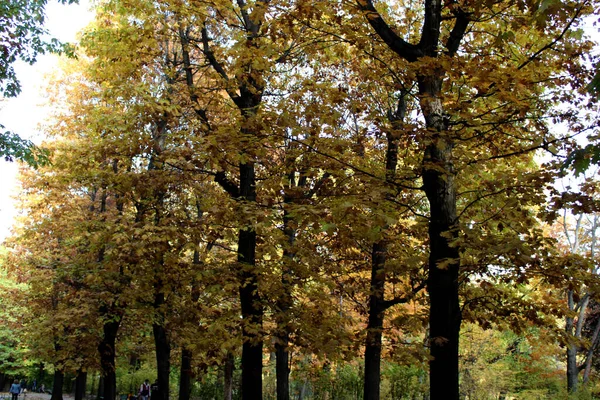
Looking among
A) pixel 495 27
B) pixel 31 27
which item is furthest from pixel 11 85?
pixel 495 27

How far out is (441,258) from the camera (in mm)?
5102

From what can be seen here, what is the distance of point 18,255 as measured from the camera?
1850cm

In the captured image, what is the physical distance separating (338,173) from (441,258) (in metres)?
1.80

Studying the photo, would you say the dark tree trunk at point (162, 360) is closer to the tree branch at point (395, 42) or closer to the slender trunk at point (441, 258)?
the slender trunk at point (441, 258)

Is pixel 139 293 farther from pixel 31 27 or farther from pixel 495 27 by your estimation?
pixel 495 27

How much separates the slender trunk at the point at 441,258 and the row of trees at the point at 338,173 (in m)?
0.02

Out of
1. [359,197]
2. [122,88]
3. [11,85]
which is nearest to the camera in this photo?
[359,197]

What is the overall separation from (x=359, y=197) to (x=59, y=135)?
14851mm

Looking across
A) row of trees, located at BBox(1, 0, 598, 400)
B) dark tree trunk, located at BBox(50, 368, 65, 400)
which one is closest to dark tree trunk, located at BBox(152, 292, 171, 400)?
row of trees, located at BBox(1, 0, 598, 400)

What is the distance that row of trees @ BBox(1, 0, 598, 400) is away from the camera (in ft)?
16.8

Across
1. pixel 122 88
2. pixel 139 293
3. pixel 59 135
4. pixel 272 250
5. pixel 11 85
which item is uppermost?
pixel 59 135

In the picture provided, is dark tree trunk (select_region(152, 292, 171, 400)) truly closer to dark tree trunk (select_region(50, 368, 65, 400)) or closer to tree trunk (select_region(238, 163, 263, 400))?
tree trunk (select_region(238, 163, 263, 400))

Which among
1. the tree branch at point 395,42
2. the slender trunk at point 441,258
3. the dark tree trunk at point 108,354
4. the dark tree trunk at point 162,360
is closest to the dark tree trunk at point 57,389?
the dark tree trunk at point 108,354

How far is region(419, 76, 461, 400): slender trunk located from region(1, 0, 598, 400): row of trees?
0.9 inches
